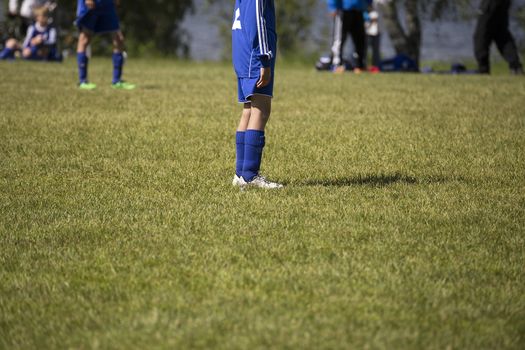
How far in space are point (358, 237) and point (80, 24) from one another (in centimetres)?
955

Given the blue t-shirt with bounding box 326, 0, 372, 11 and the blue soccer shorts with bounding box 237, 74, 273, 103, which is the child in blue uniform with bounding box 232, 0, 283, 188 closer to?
the blue soccer shorts with bounding box 237, 74, 273, 103

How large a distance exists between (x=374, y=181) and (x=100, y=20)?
7986 mm

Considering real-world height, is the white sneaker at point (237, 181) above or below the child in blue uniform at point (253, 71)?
below

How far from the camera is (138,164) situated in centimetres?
792

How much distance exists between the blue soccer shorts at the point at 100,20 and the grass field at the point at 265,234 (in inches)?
125

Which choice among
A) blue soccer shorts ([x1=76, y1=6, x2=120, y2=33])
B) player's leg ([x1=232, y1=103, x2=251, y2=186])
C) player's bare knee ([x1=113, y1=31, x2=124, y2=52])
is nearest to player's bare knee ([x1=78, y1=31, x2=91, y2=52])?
blue soccer shorts ([x1=76, y1=6, x2=120, y2=33])

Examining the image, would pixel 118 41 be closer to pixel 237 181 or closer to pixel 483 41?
pixel 237 181

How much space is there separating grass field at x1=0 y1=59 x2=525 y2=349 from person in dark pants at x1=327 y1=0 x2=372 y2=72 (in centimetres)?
907

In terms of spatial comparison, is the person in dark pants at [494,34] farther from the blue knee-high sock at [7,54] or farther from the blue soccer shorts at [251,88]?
the blue soccer shorts at [251,88]

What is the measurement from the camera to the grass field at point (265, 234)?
386 centimetres

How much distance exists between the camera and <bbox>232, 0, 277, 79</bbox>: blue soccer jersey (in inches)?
255

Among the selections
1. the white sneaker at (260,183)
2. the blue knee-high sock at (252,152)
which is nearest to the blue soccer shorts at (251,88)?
the blue knee-high sock at (252,152)

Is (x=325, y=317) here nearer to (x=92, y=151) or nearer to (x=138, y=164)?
(x=138, y=164)

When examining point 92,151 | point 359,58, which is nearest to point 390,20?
point 359,58
